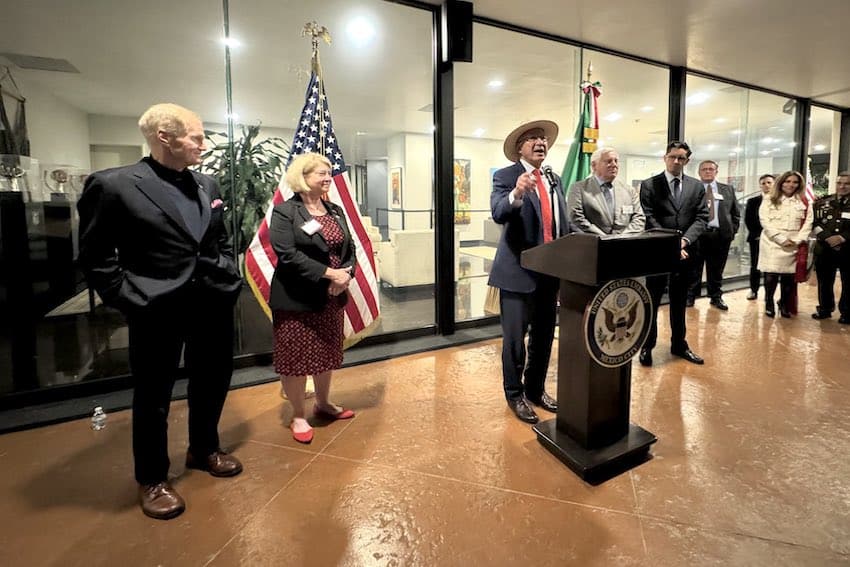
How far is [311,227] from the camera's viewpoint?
2.18 metres

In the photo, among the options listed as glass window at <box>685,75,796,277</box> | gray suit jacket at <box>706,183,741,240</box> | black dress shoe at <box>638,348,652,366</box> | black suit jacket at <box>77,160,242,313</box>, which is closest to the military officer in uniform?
gray suit jacket at <box>706,183,741,240</box>

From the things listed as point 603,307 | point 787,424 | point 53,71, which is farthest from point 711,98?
point 53,71

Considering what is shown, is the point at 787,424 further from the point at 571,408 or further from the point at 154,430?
the point at 154,430

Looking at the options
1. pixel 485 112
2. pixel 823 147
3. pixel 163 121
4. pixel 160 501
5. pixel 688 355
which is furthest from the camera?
pixel 823 147

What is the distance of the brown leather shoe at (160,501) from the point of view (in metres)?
1.74

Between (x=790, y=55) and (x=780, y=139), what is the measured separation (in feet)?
8.02

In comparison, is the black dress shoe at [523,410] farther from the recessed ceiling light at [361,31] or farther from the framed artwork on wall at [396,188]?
the recessed ceiling light at [361,31]

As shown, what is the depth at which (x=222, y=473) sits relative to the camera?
79.5 inches

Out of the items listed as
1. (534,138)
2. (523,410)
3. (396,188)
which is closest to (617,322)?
(523,410)

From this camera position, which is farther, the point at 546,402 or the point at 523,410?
the point at 546,402

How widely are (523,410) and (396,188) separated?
7.65ft

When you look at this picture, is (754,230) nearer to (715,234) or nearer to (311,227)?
(715,234)

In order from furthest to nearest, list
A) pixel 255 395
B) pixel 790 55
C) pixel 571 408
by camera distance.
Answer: pixel 790 55 → pixel 255 395 → pixel 571 408

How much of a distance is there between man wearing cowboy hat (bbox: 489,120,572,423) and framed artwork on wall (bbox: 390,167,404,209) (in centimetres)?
161
